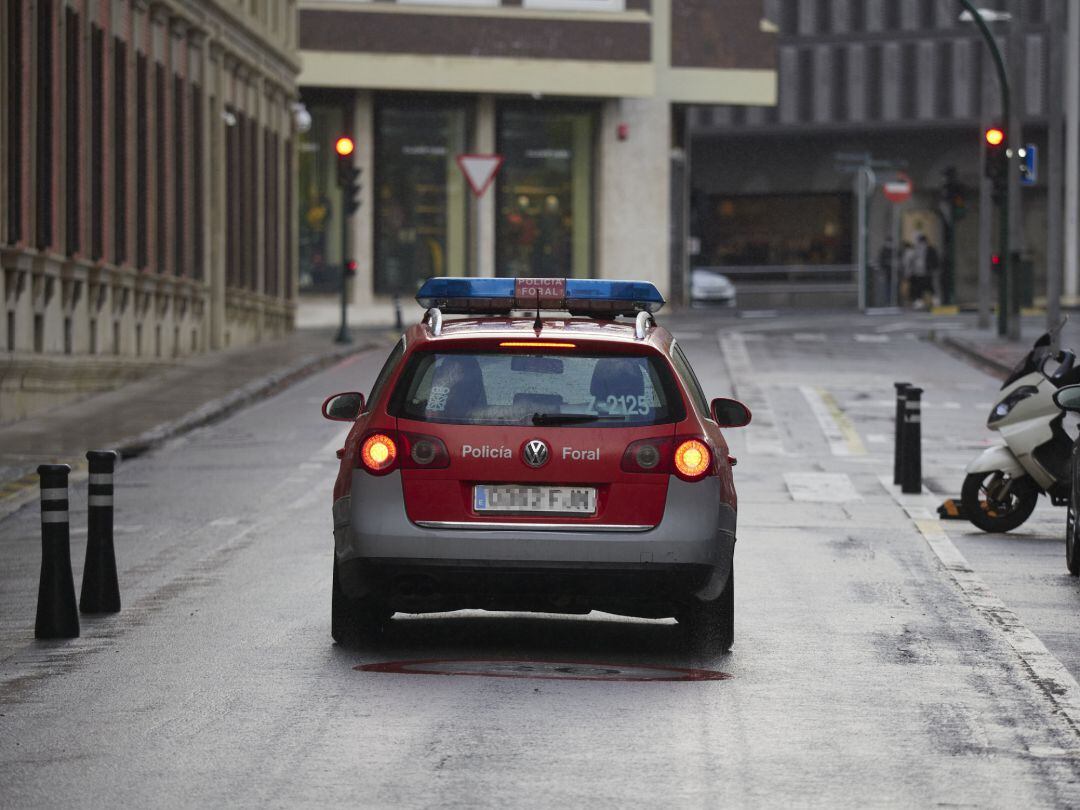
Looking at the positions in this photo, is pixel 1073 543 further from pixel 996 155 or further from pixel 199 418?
pixel 996 155

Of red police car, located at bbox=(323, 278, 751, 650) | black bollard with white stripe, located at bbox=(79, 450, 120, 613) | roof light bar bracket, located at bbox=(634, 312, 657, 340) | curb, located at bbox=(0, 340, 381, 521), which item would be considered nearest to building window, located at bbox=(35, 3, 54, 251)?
curb, located at bbox=(0, 340, 381, 521)

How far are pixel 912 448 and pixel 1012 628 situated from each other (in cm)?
748

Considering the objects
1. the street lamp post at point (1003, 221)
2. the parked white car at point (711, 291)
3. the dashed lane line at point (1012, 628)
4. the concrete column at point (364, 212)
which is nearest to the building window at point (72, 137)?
the dashed lane line at point (1012, 628)

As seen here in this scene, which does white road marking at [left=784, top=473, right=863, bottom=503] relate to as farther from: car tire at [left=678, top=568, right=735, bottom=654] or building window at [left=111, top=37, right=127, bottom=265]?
building window at [left=111, top=37, right=127, bottom=265]

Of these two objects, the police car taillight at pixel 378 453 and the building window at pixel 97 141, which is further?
the building window at pixel 97 141

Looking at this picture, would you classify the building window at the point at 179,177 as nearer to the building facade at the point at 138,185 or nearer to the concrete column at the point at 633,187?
the building facade at the point at 138,185

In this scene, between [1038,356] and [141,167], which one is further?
[141,167]

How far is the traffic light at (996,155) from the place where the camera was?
3800 cm

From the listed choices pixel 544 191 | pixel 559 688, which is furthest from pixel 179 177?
pixel 559 688

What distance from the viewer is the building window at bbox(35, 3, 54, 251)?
26422mm

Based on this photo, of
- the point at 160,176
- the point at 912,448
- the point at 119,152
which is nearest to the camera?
the point at 912,448

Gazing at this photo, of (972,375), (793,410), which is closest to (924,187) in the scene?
(972,375)

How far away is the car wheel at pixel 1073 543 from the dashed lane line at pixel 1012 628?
1.78 feet

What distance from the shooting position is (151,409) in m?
26.2
